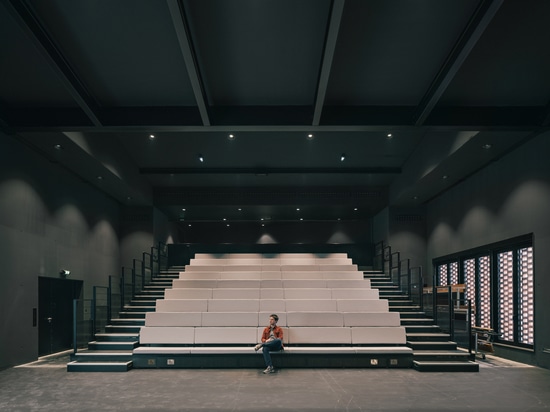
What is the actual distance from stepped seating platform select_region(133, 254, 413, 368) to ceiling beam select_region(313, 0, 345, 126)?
391 centimetres

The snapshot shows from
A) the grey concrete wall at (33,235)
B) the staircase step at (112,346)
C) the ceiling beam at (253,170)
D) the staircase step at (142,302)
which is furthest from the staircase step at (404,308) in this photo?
the grey concrete wall at (33,235)

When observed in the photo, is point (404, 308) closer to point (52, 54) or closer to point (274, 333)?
point (274, 333)

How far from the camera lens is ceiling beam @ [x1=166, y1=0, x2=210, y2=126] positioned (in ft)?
17.8

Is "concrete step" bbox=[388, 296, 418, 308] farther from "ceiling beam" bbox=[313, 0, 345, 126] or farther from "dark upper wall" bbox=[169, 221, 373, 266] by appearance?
"ceiling beam" bbox=[313, 0, 345, 126]

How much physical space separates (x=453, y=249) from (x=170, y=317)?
6.70m

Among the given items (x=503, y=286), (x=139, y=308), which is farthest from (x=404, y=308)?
(x=139, y=308)

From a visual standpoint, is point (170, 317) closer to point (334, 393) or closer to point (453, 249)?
point (334, 393)

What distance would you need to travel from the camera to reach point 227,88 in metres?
7.72

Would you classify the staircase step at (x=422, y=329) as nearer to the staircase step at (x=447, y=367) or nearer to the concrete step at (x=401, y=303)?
the concrete step at (x=401, y=303)

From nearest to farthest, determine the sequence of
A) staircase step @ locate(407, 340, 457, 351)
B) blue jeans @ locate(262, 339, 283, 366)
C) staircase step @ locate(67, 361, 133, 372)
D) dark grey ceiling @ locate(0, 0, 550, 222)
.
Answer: dark grey ceiling @ locate(0, 0, 550, 222)
blue jeans @ locate(262, 339, 283, 366)
staircase step @ locate(67, 361, 133, 372)
staircase step @ locate(407, 340, 457, 351)

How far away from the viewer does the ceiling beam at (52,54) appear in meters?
5.71

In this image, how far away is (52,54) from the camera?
6582 mm

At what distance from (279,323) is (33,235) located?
483cm

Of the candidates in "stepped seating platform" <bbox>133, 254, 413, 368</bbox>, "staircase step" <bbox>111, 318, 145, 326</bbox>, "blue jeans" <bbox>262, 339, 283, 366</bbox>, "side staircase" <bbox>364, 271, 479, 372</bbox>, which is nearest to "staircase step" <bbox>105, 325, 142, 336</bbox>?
"staircase step" <bbox>111, 318, 145, 326</bbox>
